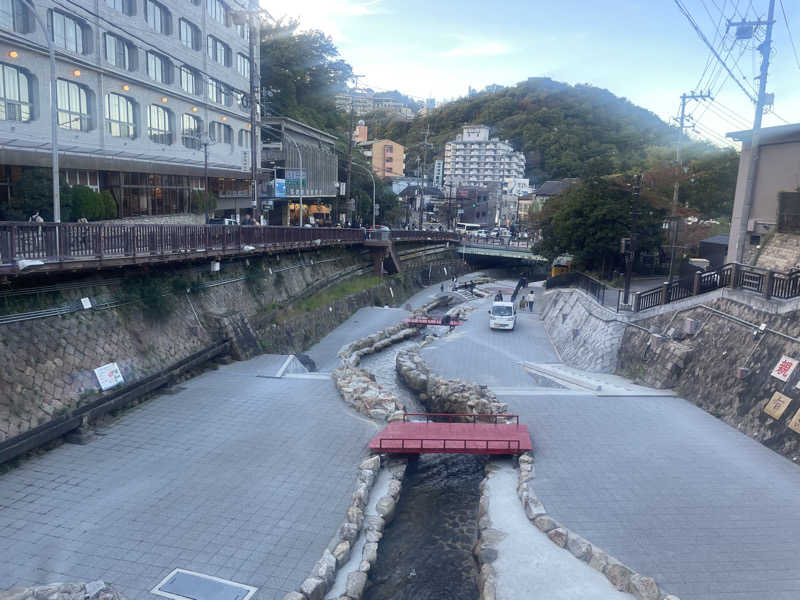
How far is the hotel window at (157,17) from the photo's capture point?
2455 cm

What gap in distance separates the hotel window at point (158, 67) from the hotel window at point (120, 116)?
203 centimetres

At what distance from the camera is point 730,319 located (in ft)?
48.8

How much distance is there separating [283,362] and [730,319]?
12909mm

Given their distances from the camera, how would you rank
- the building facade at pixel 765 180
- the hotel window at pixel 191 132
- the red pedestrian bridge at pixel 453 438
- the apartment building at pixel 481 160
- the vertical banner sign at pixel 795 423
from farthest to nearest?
the apartment building at pixel 481 160 → the hotel window at pixel 191 132 → the building facade at pixel 765 180 → the red pedestrian bridge at pixel 453 438 → the vertical banner sign at pixel 795 423

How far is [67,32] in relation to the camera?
20078 mm

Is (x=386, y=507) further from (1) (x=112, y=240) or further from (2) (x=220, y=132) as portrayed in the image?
(2) (x=220, y=132)

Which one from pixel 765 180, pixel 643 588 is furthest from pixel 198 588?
pixel 765 180

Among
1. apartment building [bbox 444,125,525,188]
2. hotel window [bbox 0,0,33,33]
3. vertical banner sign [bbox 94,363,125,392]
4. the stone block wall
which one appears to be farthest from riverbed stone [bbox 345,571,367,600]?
apartment building [bbox 444,125,525,188]

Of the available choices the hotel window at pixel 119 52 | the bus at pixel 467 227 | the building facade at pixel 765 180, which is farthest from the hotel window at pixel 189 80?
the bus at pixel 467 227

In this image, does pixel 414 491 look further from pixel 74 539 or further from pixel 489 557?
pixel 74 539

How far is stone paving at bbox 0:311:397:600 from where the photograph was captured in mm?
7738

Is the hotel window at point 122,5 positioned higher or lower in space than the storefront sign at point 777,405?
higher

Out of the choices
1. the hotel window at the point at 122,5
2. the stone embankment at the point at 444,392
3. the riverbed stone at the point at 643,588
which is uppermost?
the hotel window at the point at 122,5

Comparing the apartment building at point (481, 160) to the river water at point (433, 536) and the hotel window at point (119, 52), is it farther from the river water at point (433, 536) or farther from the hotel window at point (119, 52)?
the river water at point (433, 536)
